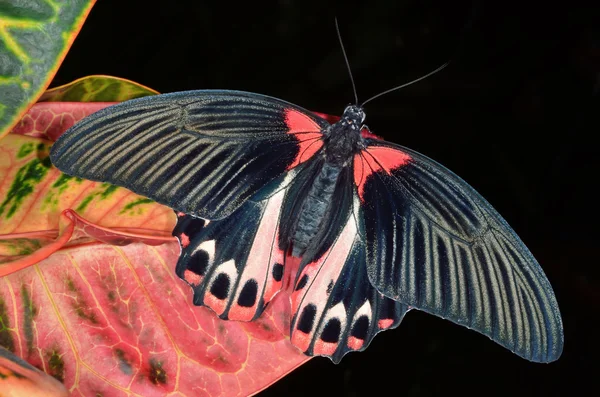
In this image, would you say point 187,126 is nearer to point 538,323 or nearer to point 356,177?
point 356,177

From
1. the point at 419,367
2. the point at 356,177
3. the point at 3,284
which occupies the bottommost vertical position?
the point at 3,284

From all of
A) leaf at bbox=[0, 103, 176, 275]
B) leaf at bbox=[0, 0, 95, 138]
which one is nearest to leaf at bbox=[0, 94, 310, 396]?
leaf at bbox=[0, 103, 176, 275]

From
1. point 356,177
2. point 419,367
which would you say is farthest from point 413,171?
point 419,367

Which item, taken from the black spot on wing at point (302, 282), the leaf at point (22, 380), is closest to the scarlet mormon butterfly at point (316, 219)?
the black spot on wing at point (302, 282)

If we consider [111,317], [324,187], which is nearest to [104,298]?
[111,317]

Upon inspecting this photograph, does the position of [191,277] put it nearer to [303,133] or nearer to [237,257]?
[237,257]

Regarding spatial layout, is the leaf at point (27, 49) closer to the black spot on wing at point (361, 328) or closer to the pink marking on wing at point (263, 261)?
the pink marking on wing at point (263, 261)
